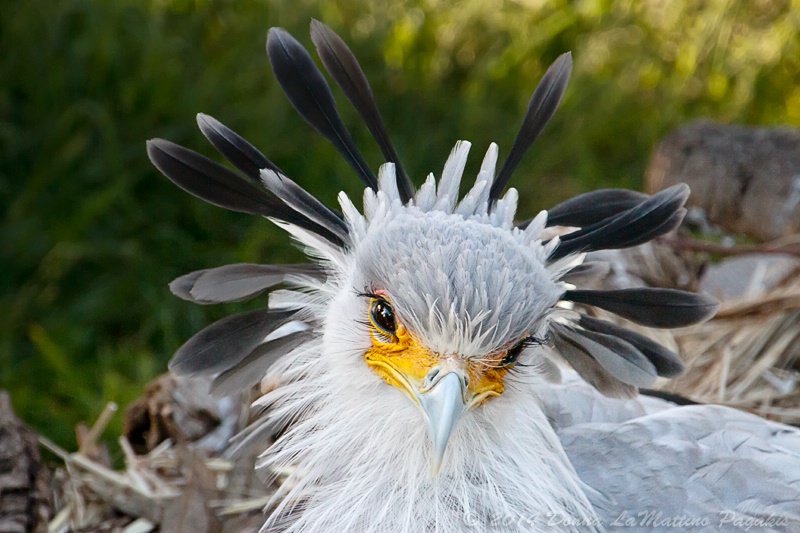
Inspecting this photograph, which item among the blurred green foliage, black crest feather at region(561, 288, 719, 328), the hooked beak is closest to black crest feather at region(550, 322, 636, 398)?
black crest feather at region(561, 288, 719, 328)

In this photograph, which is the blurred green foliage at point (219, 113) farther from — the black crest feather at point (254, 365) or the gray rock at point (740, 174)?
the black crest feather at point (254, 365)

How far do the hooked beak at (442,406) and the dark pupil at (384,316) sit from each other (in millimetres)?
149

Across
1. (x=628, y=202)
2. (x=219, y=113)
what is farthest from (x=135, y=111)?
(x=628, y=202)

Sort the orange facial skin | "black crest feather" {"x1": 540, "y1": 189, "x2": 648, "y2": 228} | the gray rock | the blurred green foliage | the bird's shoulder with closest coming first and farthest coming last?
the orange facial skin < the bird's shoulder < "black crest feather" {"x1": 540, "y1": 189, "x2": 648, "y2": 228} < the gray rock < the blurred green foliage

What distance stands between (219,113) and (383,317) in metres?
2.75

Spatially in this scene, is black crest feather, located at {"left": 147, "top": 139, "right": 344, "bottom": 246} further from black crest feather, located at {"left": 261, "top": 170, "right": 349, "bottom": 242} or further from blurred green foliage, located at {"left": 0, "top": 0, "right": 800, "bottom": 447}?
blurred green foliage, located at {"left": 0, "top": 0, "right": 800, "bottom": 447}

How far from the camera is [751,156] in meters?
3.67

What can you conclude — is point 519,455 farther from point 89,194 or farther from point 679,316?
point 89,194

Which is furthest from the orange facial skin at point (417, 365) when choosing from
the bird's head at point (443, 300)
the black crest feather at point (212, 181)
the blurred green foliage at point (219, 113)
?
the blurred green foliage at point (219, 113)

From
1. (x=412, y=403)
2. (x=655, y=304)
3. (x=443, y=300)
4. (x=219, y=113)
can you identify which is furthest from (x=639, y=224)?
(x=219, y=113)

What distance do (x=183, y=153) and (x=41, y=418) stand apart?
176cm

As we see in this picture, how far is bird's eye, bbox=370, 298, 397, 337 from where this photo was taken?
179 cm

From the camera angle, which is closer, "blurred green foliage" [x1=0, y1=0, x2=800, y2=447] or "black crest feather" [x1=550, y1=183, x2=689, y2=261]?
"black crest feather" [x1=550, y1=183, x2=689, y2=261]

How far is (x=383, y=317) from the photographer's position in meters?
1.80
